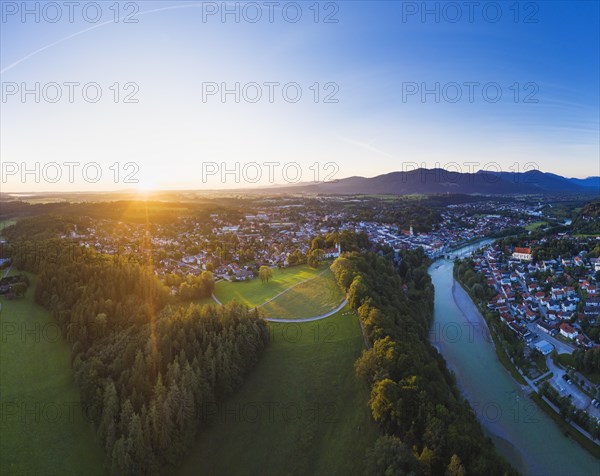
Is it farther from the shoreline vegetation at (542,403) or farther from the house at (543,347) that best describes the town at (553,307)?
the shoreline vegetation at (542,403)

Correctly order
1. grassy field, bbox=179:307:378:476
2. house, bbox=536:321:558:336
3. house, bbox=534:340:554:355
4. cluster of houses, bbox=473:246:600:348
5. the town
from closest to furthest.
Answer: grassy field, bbox=179:307:378:476 < the town < house, bbox=534:340:554:355 < house, bbox=536:321:558:336 < cluster of houses, bbox=473:246:600:348

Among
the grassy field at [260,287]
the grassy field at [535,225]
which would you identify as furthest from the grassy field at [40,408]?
the grassy field at [535,225]

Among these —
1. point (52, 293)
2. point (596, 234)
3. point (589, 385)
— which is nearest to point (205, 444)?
point (52, 293)

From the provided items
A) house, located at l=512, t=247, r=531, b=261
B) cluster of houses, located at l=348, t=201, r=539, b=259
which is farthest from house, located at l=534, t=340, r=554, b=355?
cluster of houses, located at l=348, t=201, r=539, b=259

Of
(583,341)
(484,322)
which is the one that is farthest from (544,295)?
(583,341)

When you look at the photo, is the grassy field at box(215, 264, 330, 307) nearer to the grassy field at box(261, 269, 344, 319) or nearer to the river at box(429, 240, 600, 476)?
the grassy field at box(261, 269, 344, 319)

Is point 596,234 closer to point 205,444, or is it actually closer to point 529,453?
point 529,453
